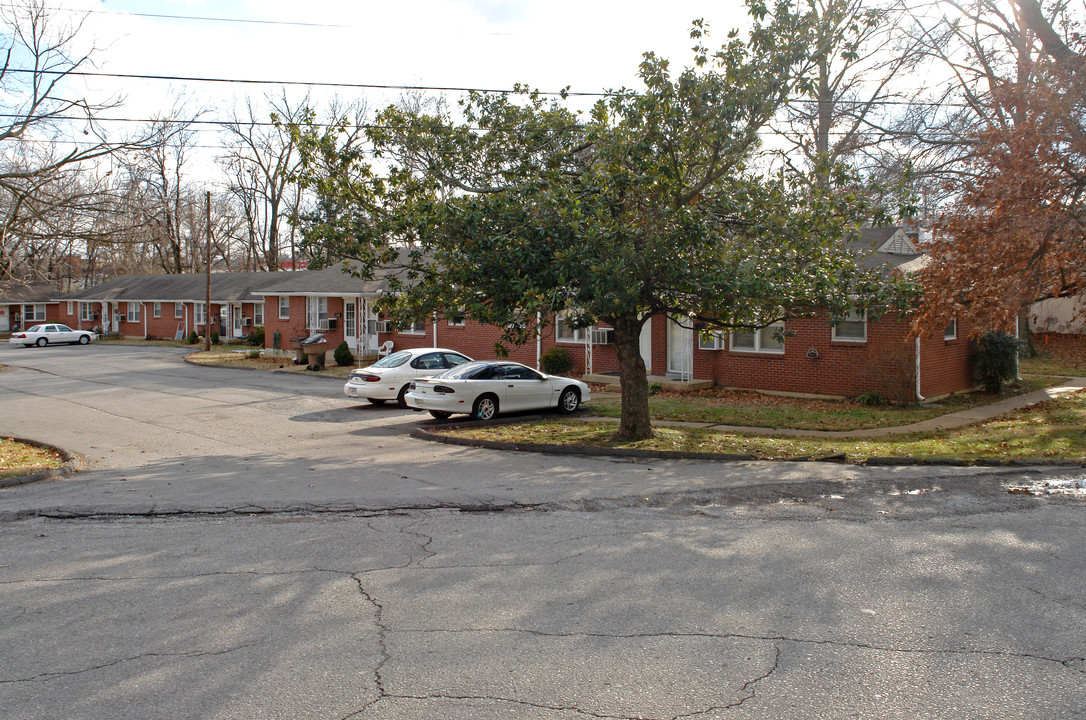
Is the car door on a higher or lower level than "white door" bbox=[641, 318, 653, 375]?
lower

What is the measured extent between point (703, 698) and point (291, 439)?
12.5m

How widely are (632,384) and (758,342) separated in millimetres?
A: 8640

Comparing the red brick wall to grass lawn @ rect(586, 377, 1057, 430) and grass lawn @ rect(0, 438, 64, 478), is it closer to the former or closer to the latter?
grass lawn @ rect(586, 377, 1057, 430)

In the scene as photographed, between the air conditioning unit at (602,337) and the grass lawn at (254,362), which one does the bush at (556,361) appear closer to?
the air conditioning unit at (602,337)

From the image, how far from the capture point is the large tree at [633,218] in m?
12.7

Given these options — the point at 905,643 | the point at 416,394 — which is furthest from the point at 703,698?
the point at 416,394

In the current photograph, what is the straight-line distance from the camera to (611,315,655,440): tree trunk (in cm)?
1473

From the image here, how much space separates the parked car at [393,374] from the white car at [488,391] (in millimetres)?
2234

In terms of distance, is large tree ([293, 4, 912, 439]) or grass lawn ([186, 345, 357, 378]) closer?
large tree ([293, 4, 912, 439])

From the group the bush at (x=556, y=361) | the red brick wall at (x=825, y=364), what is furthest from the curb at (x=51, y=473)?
the bush at (x=556, y=361)

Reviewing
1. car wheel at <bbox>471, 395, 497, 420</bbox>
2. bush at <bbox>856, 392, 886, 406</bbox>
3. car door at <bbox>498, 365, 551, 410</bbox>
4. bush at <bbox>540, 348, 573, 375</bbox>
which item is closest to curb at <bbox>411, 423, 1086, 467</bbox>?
car wheel at <bbox>471, 395, 497, 420</bbox>

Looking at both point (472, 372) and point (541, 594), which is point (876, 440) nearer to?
point (472, 372)

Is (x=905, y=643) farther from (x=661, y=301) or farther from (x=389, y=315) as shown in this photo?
(x=389, y=315)

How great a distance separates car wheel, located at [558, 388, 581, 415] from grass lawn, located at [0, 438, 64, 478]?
1031 centimetres
